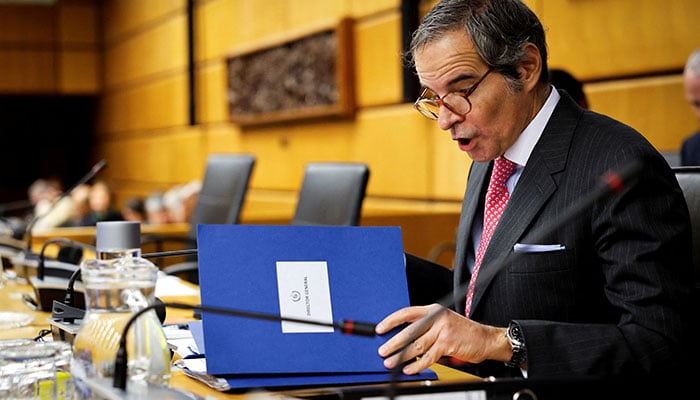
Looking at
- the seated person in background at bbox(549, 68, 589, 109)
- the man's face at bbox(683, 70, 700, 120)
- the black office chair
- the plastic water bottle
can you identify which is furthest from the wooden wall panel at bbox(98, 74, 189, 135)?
the plastic water bottle

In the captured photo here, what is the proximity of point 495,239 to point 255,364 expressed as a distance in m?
0.59

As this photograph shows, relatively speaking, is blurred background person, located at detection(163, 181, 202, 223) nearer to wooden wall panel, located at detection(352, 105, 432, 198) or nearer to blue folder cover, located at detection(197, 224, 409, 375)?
wooden wall panel, located at detection(352, 105, 432, 198)

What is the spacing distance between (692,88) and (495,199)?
1.79 m

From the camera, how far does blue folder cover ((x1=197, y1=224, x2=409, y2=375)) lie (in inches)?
56.1

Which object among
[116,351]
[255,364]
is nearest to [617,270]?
[255,364]

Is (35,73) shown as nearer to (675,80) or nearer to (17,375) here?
(675,80)

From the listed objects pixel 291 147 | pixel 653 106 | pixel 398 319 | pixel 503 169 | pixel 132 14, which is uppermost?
pixel 132 14

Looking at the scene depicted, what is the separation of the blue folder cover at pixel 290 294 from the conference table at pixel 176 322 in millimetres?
51

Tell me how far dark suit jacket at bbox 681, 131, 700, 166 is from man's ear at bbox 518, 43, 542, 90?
169 cm

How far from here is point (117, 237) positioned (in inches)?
55.7

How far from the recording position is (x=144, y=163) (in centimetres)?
1029

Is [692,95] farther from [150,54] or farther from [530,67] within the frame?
[150,54]

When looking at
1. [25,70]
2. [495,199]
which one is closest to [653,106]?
[495,199]

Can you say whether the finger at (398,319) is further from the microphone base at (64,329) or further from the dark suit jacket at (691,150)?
the dark suit jacket at (691,150)
